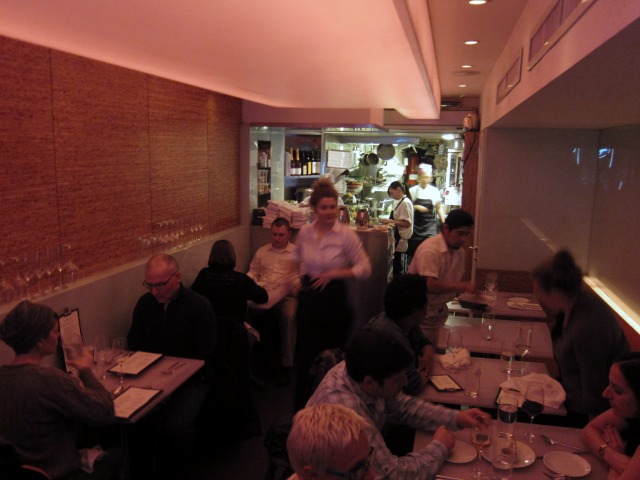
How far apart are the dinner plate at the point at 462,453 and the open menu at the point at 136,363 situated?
5.78 feet

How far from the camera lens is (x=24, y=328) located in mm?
2297

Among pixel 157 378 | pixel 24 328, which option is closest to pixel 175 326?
pixel 157 378

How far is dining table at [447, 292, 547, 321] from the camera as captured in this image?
4164 millimetres

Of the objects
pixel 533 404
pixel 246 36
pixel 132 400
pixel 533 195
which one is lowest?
pixel 132 400

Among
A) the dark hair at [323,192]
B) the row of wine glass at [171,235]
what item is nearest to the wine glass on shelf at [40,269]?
the row of wine glass at [171,235]

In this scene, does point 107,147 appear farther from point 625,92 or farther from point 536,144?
point 536,144

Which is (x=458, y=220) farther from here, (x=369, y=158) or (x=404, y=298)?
(x=369, y=158)

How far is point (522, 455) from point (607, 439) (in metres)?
0.35

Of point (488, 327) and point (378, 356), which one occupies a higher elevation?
point (378, 356)

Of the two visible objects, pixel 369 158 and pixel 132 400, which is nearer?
pixel 132 400

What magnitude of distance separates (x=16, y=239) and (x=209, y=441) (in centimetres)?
179

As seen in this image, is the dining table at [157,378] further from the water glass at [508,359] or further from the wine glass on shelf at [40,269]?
the water glass at [508,359]

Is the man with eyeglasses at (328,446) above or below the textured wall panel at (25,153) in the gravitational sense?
below

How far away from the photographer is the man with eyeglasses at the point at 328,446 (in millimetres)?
1469
